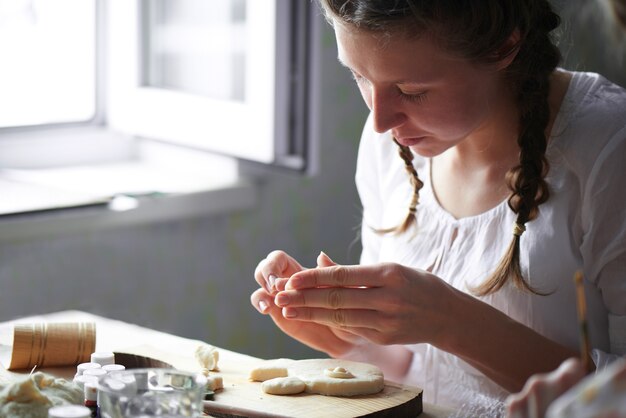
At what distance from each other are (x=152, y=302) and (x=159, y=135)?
420 mm

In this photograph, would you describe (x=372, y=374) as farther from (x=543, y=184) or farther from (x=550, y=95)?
(x=550, y=95)

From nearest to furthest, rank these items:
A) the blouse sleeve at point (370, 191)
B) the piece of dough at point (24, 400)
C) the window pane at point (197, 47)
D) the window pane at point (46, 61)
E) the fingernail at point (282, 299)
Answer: the piece of dough at point (24, 400)
the fingernail at point (282, 299)
the blouse sleeve at point (370, 191)
the window pane at point (197, 47)
the window pane at point (46, 61)

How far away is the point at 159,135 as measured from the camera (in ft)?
8.25

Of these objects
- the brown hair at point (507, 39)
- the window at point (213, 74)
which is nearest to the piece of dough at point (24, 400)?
the brown hair at point (507, 39)

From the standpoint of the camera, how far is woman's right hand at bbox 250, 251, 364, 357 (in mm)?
1416

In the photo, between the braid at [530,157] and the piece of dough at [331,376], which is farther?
the braid at [530,157]

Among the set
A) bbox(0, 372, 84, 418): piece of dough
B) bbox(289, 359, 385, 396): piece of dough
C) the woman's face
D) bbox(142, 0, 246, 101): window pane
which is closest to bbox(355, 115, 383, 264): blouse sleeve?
the woman's face

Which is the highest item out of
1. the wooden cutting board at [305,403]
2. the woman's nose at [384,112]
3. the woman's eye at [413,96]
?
the woman's eye at [413,96]

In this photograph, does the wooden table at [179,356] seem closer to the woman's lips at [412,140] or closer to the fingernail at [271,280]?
the fingernail at [271,280]

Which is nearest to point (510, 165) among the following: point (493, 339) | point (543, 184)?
point (543, 184)

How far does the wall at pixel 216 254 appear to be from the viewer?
226 centimetres

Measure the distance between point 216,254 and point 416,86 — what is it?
1.30 metres

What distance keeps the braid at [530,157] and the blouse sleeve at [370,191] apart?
1.06 feet

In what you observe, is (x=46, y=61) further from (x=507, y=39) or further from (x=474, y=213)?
(x=507, y=39)
